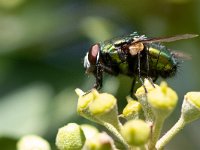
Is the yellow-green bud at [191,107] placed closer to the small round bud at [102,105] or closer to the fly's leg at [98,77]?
the small round bud at [102,105]

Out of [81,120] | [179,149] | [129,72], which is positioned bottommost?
[179,149]

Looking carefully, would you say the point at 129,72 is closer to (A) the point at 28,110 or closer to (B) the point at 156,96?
(A) the point at 28,110

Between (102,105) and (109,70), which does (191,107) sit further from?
(109,70)

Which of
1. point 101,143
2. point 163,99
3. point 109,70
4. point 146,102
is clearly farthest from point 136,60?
point 101,143

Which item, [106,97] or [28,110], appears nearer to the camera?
[106,97]

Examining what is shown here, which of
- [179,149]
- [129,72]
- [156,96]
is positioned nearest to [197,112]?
[156,96]

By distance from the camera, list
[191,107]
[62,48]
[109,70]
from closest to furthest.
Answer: [191,107] < [109,70] < [62,48]
